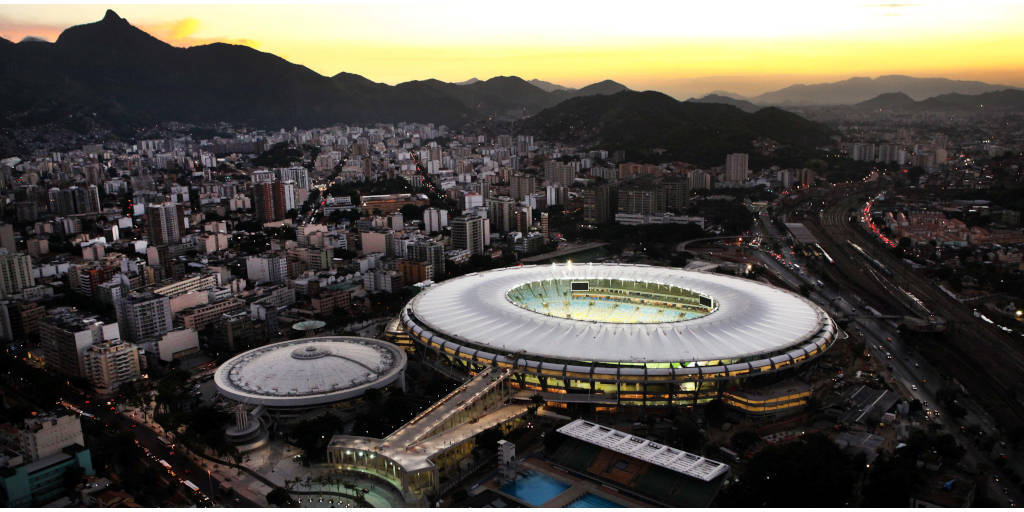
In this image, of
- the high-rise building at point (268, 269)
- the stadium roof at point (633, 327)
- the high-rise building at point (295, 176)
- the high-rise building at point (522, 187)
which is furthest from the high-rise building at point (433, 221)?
the stadium roof at point (633, 327)

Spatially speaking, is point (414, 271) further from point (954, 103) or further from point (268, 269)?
point (954, 103)

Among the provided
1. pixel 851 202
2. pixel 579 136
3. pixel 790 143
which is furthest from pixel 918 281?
pixel 579 136

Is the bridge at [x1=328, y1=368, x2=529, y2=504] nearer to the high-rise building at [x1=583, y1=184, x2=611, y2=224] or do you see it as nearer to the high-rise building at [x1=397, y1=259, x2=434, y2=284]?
the high-rise building at [x1=397, y1=259, x2=434, y2=284]

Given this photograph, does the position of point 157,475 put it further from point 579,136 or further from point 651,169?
point 579,136

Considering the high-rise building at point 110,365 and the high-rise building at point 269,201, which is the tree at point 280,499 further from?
the high-rise building at point 269,201

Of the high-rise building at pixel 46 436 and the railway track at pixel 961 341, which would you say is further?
the railway track at pixel 961 341

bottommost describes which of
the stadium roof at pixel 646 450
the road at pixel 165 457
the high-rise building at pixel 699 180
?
the road at pixel 165 457
